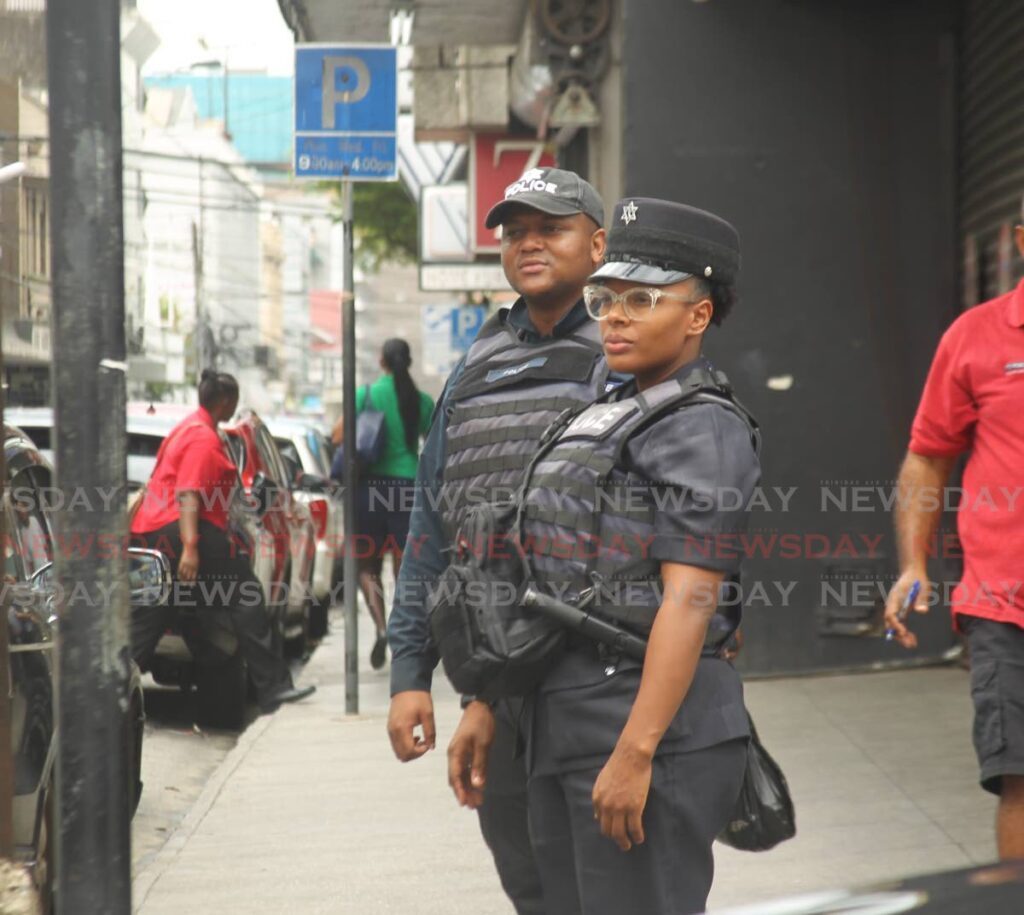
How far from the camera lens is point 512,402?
3596 mm

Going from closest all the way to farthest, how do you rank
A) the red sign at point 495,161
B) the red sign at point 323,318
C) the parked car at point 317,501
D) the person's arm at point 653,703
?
the person's arm at point 653,703, the parked car at point 317,501, the red sign at point 495,161, the red sign at point 323,318

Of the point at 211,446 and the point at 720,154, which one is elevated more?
the point at 720,154

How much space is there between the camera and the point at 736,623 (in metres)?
3.29

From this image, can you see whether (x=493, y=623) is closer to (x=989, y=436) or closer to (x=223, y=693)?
(x=989, y=436)

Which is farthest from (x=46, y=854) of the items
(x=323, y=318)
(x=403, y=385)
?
(x=323, y=318)

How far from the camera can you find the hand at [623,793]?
118 inches

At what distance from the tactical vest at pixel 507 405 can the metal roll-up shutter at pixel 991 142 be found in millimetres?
4673

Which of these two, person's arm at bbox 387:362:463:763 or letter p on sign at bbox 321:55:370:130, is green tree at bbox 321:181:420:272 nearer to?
letter p on sign at bbox 321:55:370:130

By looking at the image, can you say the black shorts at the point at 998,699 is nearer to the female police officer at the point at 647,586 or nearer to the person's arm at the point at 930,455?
the person's arm at the point at 930,455

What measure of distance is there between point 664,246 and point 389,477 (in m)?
7.99

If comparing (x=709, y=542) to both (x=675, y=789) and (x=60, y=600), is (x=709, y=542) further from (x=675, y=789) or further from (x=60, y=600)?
(x=60, y=600)

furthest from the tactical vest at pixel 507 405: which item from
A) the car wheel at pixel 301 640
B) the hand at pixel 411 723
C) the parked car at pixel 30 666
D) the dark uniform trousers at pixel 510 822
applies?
the car wheel at pixel 301 640

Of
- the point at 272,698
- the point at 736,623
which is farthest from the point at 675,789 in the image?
the point at 272,698

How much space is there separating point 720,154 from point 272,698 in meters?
3.93
